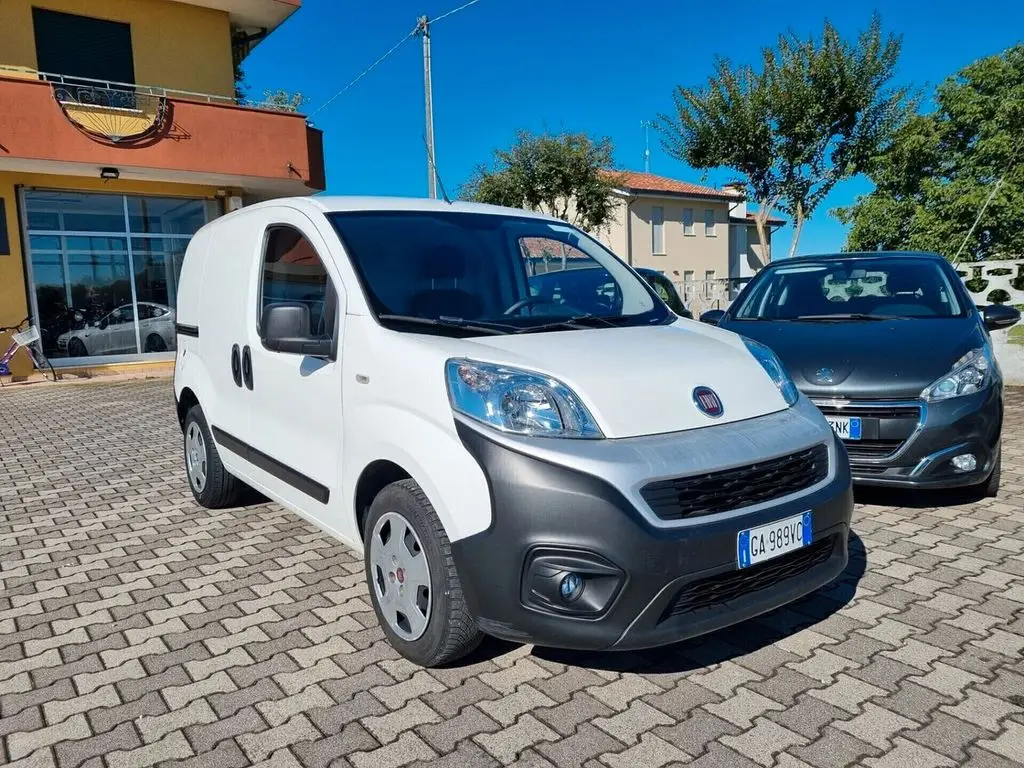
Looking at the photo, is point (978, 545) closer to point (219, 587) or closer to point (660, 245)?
point (219, 587)

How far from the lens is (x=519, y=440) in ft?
7.87

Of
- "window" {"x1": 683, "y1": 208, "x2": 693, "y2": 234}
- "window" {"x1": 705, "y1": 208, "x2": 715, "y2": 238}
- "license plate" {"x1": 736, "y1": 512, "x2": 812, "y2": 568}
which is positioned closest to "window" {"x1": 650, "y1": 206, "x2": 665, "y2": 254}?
"window" {"x1": 683, "y1": 208, "x2": 693, "y2": 234}

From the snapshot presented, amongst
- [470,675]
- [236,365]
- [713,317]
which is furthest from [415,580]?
[713,317]

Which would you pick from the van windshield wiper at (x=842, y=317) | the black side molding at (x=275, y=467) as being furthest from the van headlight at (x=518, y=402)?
the van windshield wiper at (x=842, y=317)

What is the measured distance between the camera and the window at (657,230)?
36.6 metres

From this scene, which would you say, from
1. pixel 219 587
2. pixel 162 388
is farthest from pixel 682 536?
pixel 162 388

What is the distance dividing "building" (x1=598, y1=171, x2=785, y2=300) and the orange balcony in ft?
68.7

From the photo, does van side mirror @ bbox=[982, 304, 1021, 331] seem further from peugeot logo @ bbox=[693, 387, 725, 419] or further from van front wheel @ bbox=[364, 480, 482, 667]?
van front wheel @ bbox=[364, 480, 482, 667]

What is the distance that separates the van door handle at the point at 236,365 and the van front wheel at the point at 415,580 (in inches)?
58.6

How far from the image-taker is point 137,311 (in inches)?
581

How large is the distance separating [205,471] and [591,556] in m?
3.42

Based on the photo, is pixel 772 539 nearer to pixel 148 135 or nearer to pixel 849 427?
pixel 849 427

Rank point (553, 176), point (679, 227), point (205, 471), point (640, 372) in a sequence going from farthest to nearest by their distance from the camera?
point (679, 227) < point (553, 176) < point (205, 471) < point (640, 372)

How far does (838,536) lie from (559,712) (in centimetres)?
121
